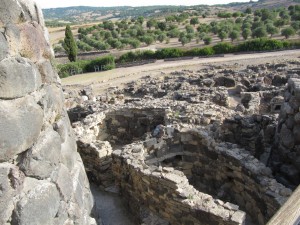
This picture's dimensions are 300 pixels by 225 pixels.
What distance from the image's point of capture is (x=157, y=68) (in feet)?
132

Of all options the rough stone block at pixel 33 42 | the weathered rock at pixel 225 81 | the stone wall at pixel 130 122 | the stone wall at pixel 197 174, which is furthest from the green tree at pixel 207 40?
the rough stone block at pixel 33 42

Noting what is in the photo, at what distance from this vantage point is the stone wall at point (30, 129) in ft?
13.0

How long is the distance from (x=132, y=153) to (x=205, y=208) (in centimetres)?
329

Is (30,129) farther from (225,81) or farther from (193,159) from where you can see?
(225,81)

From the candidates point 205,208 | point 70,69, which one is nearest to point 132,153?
point 205,208

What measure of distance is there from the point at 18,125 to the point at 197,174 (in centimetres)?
789

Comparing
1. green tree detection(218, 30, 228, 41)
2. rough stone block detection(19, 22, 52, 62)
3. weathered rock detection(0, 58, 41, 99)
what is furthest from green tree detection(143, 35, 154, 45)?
weathered rock detection(0, 58, 41, 99)

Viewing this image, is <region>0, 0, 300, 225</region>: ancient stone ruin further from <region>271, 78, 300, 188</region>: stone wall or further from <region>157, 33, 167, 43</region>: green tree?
<region>157, 33, 167, 43</region>: green tree

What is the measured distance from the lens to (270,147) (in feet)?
35.1

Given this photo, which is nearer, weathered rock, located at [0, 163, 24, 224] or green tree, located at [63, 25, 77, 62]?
weathered rock, located at [0, 163, 24, 224]

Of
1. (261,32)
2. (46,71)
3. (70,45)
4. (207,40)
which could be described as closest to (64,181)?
(46,71)

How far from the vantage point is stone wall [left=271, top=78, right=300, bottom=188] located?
8672 millimetres

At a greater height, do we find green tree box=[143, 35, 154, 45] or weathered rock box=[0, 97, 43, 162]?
weathered rock box=[0, 97, 43, 162]

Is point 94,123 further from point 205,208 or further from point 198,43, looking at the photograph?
point 198,43
